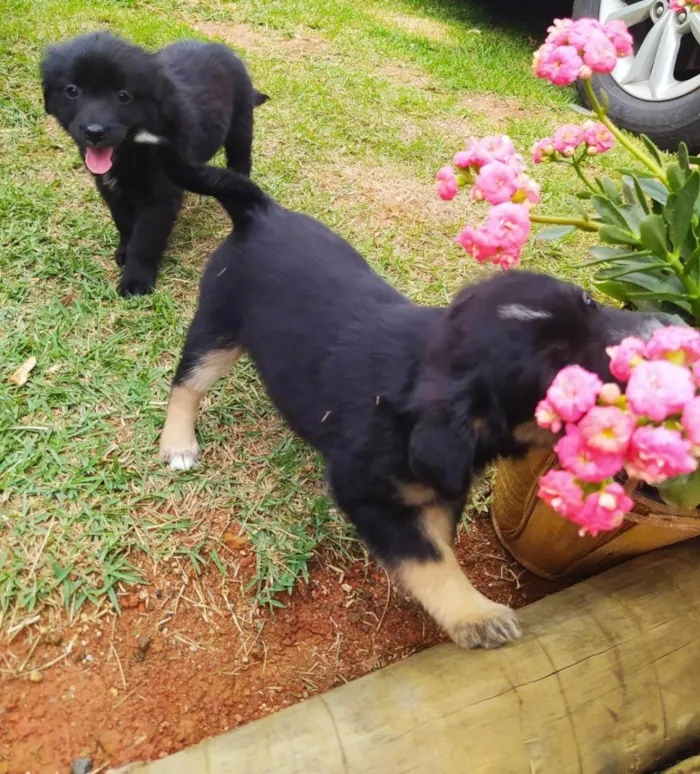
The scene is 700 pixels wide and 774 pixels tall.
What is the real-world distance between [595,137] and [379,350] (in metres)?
0.93

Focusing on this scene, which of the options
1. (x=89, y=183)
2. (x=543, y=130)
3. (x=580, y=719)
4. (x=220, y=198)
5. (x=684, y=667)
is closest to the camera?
(x=580, y=719)

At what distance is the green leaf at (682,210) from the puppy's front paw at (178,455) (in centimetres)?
175

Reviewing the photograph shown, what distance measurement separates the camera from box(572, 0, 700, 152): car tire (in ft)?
15.5

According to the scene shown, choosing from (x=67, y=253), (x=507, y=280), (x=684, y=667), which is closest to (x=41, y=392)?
(x=67, y=253)

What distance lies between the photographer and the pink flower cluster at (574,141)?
6.89 ft

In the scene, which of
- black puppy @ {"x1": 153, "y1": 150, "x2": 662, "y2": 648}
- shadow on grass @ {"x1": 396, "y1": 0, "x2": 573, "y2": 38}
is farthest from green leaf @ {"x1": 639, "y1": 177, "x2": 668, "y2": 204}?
shadow on grass @ {"x1": 396, "y1": 0, "x2": 573, "y2": 38}

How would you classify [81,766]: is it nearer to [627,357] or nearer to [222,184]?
[627,357]

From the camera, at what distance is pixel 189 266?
11.8ft

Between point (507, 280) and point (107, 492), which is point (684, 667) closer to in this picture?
point (507, 280)

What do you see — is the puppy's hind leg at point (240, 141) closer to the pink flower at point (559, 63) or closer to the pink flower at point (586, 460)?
the pink flower at point (559, 63)

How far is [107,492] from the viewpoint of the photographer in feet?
8.00

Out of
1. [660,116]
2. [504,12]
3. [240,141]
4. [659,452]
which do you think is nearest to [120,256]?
[240,141]

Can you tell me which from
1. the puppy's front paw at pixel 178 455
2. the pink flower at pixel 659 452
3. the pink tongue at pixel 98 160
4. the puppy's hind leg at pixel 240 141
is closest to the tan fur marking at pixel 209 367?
the puppy's front paw at pixel 178 455

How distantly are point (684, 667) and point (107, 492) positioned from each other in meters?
1.86
